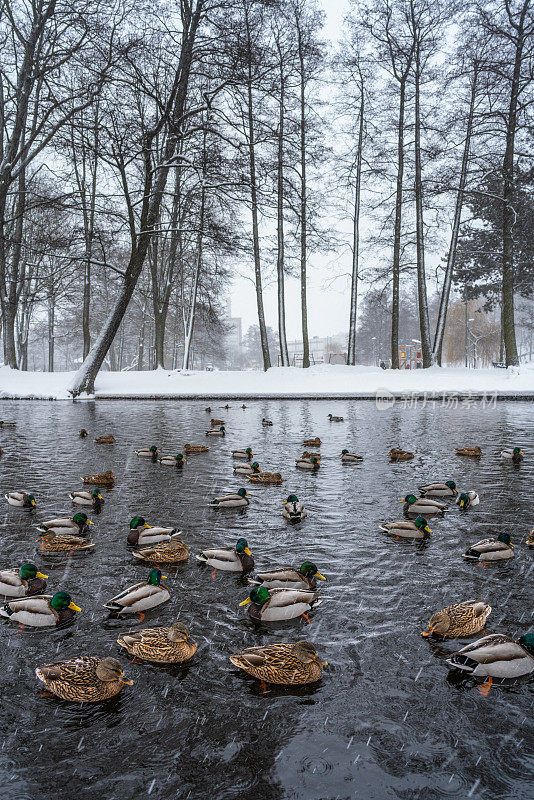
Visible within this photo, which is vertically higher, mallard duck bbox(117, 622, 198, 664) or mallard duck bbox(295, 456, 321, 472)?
mallard duck bbox(295, 456, 321, 472)

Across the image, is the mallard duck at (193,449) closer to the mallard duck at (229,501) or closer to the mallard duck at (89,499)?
the mallard duck at (89,499)

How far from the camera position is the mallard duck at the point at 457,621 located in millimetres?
4203

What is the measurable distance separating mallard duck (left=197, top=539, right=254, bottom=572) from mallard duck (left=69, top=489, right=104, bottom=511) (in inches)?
108

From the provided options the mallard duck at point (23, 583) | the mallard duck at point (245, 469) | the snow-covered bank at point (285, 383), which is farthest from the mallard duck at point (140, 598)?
the snow-covered bank at point (285, 383)

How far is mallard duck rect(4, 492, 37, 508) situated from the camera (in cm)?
771

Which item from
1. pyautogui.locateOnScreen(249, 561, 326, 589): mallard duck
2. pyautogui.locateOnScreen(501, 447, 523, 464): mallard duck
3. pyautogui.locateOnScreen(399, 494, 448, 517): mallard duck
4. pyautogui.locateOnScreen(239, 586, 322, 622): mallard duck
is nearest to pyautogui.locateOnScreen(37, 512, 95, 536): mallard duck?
pyautogui.locateOnScreen(249, 561, 326, 589): mallard duck

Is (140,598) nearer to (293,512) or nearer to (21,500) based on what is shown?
(293,512)

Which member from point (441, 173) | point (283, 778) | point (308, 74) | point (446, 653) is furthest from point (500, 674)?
point (308, 74)

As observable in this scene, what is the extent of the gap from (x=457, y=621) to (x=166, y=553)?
9.78 ft

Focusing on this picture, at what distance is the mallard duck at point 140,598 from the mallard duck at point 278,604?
33.1 inches

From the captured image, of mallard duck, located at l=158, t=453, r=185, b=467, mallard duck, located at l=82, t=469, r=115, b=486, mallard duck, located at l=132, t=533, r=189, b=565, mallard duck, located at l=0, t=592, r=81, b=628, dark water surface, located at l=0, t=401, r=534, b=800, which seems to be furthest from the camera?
mallard duck, located at l=158, t=453, r=185, b=467

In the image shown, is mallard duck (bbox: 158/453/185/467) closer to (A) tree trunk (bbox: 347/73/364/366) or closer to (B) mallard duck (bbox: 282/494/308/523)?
(B) mallard duck (bbox: 282/494/308/523)

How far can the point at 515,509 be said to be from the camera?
7.68m

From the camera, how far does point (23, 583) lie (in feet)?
15.8
